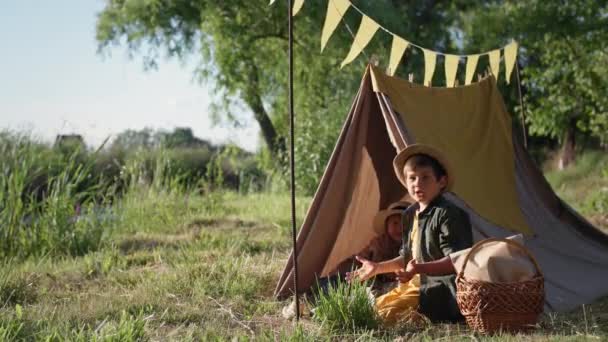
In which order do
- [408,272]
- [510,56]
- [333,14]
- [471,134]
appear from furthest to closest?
1. [510,56]
2. [471,134]
3. [333,14]
4. [408,272]

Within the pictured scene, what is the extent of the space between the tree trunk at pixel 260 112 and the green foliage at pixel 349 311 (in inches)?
413

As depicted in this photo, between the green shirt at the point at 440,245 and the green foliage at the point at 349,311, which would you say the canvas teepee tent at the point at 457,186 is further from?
the green foliage at the point at 349,311

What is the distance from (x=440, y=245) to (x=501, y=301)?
1.47ft

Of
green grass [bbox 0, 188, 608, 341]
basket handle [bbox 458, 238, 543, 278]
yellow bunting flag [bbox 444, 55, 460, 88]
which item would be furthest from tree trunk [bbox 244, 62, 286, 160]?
basket handle [bbox 458, 238, 543, 278]

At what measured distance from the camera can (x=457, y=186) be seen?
4555 millimetres

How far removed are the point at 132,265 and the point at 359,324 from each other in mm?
2758

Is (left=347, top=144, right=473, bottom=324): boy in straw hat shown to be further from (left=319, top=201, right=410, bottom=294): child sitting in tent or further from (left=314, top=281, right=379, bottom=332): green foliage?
(left=319, top=201, right=410, bottom=294): child sitting in tent

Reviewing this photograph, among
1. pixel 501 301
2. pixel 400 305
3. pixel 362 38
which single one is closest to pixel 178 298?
pixel 400 305

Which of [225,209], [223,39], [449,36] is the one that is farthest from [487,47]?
[225,209]

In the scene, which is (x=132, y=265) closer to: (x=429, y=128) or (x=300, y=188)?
(x=429, y=128)

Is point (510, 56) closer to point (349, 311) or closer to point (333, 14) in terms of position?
point (333, 14)

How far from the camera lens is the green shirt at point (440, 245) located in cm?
362

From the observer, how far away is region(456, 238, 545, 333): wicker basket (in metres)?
3.30

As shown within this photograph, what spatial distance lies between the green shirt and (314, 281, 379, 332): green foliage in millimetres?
290
